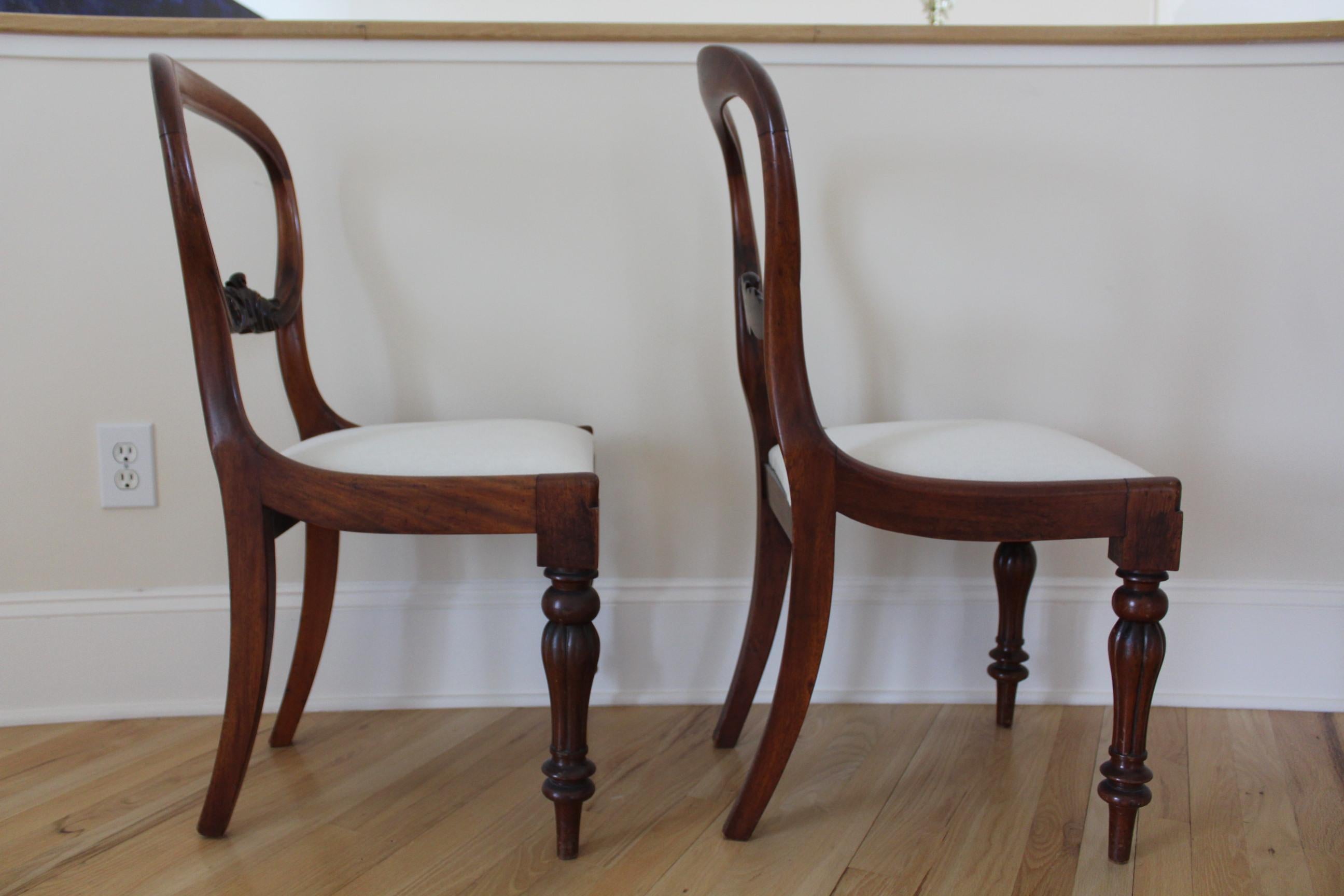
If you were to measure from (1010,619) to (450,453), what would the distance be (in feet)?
2.69

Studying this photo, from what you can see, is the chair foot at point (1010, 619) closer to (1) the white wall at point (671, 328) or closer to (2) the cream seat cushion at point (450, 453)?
(1) the white wall at point (671, 328)

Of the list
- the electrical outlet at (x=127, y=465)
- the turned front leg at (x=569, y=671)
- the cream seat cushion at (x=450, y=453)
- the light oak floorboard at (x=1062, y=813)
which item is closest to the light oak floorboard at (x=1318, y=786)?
the light oak floorboard at (x=1062, y=813)

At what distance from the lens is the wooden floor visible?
913 mm

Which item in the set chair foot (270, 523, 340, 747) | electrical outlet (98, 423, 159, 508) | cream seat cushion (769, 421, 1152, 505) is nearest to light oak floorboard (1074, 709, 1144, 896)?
cream seat cushion (769, 421, 1152, 505)

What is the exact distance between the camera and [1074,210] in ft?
4.39

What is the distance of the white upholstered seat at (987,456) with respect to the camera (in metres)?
0.89

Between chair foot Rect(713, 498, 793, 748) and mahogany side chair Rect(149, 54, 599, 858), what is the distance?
1.02ft

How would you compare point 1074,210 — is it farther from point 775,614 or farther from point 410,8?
point 410,8

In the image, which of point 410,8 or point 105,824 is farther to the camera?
point 410,8

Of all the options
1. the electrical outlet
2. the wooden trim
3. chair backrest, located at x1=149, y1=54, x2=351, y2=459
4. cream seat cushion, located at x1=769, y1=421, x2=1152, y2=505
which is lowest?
the electrical outlet

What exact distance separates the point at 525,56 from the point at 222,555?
0.87m

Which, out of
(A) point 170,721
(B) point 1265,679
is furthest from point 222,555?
(B) point 1265,679

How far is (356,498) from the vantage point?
2.95 feet

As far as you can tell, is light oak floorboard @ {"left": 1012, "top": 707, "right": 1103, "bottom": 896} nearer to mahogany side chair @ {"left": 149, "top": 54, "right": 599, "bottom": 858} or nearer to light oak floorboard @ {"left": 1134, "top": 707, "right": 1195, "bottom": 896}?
light oak floorboard @ {"left": 1134, "top": 707, "right": 1195, "bottom": 896}
